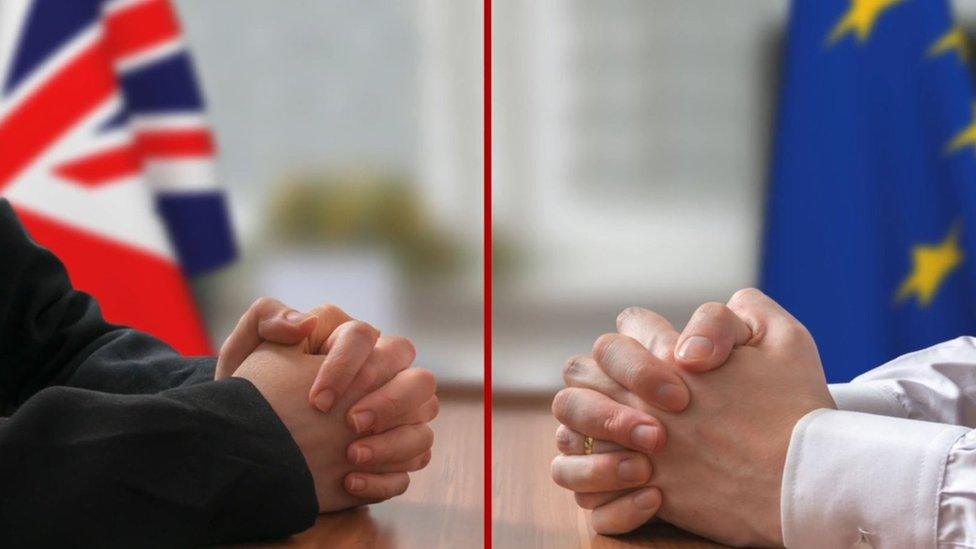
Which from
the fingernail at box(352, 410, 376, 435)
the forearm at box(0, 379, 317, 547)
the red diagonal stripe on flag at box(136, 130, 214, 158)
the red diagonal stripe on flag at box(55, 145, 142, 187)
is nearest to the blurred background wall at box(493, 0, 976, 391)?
the red diagonal stripe on flag at box(136, 130, 214, 158)

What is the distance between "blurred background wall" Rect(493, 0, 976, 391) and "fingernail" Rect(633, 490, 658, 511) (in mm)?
2093

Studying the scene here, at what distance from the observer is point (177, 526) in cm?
57

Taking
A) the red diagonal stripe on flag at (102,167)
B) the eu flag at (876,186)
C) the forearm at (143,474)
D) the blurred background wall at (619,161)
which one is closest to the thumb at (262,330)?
the forearm at (143,474)

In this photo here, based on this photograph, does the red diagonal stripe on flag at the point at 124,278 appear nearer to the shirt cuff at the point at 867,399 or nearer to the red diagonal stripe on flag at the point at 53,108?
the red diagonal stripe on flag at the point at 53,108

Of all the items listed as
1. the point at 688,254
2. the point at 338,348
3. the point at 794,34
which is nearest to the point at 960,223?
the point at 794,34

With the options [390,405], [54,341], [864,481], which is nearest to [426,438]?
[390,405]

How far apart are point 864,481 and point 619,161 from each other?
2.25m

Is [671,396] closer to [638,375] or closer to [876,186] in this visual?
[638,375]

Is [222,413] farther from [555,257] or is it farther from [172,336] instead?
[555,257]

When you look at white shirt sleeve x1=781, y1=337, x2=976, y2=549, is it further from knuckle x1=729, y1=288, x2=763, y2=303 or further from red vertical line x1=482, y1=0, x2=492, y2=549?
red vertical line x1=482, y1=0, x2=492, y2=549

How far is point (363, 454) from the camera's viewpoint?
26.9 inches

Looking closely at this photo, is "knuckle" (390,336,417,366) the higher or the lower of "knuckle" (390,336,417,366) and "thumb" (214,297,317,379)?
the lower

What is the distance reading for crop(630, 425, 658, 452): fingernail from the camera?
2.07 feet

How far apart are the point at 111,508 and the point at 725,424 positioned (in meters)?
0.33
